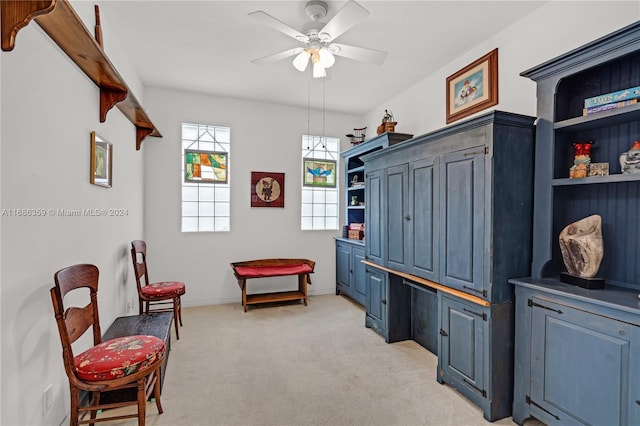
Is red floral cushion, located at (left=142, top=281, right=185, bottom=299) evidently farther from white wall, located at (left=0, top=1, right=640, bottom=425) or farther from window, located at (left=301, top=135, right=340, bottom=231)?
window, located at (left=301, top=135, right=340, bottom=231)

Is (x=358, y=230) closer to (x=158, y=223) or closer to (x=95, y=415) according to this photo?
(x=158, y=223)

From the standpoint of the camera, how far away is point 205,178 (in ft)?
15.1

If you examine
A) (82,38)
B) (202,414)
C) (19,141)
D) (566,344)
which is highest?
(82,38)

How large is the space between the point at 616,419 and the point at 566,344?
38 centimetres

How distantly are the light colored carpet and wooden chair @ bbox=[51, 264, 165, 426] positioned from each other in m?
0.46

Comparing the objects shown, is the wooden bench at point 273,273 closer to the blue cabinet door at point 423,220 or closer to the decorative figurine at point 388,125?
the blue cabinet door at point 423,220

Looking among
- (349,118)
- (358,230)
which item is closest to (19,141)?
(358,230)

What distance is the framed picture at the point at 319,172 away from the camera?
16.9ft

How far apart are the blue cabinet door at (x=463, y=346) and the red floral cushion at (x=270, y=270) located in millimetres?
2304

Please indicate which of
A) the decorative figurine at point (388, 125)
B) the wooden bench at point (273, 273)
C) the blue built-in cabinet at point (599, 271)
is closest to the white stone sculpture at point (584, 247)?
the blue built-in cabinet at point (599, 271)

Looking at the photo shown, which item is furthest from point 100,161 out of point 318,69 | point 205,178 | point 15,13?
point 205,178

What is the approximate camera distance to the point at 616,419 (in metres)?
1.63

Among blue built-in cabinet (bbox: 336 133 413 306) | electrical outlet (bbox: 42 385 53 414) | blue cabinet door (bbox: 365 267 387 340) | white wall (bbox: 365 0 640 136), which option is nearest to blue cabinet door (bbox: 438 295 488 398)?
blue cabinet door (bbox: 365 267 387 340)

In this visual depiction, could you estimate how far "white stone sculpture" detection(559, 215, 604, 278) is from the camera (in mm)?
1893
